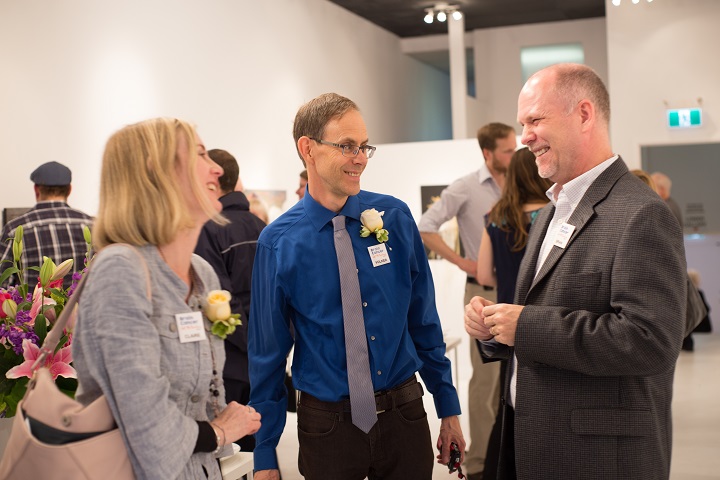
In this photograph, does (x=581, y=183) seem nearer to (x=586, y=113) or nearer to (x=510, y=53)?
(x=586, y=113)

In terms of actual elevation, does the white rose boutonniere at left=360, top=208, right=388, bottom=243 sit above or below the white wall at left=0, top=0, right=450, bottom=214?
below

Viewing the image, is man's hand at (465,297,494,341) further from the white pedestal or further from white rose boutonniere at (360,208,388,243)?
the white pedestal

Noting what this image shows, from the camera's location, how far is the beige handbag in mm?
1547

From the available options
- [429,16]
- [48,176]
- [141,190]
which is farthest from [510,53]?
[141,190]

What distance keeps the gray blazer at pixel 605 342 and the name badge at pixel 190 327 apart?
0.83m

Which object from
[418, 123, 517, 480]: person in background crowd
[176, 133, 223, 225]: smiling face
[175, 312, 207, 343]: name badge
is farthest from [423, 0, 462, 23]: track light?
[175, 312, 207, 343]: name badge

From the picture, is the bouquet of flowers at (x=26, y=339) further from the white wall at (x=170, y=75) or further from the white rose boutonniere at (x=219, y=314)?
the white wall at (x=170, y=75)

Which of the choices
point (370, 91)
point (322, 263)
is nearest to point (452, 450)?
point (322, 263)

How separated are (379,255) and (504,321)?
1.55 feet

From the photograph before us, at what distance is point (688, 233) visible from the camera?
11859 millimetres

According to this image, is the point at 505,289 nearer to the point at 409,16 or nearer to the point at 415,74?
the point at 409,16

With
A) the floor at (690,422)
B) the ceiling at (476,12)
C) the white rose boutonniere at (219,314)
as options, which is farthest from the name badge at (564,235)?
the ceiling at (476,12)

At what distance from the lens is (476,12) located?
12.7m

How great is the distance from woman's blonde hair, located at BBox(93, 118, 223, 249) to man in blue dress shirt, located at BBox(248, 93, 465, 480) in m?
0.71
